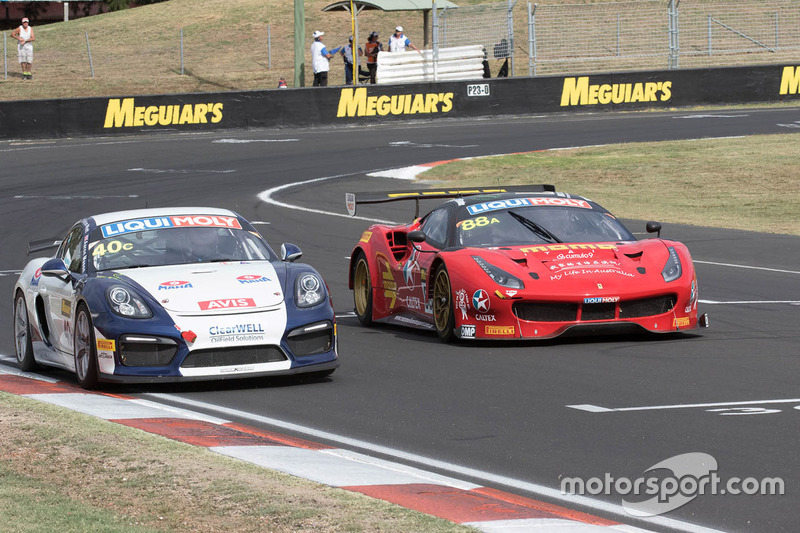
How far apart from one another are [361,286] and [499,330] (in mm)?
2660

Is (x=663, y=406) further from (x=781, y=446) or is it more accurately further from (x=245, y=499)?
(x=245, y=499)

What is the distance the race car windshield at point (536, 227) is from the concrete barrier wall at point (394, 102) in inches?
907

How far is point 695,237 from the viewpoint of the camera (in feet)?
59.1

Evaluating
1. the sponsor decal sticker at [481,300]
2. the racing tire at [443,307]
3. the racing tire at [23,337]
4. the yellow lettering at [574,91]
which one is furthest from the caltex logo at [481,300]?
the yellow lettering at [574,91]

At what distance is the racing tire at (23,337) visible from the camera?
1003cm

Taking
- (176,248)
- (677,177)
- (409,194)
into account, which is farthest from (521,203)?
(677,177)

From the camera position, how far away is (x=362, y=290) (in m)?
12.7

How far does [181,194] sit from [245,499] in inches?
707

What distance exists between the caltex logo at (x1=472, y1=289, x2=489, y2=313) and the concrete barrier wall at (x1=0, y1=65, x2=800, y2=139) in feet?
79.2

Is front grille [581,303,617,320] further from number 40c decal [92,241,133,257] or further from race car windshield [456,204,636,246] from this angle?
number 40c decal [92,241,133,257]

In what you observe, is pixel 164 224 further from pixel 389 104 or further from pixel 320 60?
pixel 320 60

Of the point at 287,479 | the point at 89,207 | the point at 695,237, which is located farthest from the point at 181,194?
the point at 287,479

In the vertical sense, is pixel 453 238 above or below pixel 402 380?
above

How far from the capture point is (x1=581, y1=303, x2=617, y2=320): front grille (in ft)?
33.7
